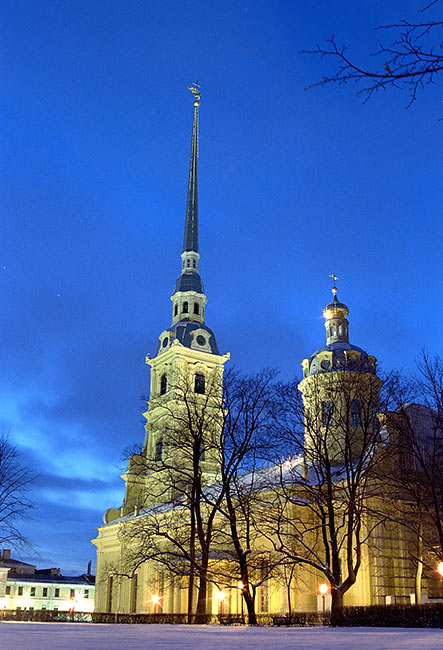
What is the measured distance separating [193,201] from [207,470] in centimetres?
3650

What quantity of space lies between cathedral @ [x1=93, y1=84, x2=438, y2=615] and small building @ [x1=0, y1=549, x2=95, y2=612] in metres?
28.6

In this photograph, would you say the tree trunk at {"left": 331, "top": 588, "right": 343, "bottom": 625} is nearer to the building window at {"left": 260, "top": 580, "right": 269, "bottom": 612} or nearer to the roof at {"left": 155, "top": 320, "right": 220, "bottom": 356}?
the building window at {"left": 260, "top": 580, "right": 269, "bottom": 612}

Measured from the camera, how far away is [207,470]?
65750 millimetres

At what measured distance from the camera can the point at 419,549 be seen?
33.2 meters

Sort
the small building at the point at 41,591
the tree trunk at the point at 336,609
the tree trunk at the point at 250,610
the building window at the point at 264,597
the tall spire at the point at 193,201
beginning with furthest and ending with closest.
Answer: the small building at the point at 41,591 → the tall spire at the point at 193,201 → the building window at the point at 264,597 → the tree trunk at the point at 250,610 → the tree trunk at the point at 336,609

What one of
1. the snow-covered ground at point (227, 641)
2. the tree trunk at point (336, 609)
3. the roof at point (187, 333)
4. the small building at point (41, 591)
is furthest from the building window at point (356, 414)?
the small building at point (41, 591)

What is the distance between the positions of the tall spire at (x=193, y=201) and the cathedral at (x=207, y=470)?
5.8 inches

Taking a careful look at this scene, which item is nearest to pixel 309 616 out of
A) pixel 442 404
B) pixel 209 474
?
pixel 442 404

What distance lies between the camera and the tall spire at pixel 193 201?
82750mm

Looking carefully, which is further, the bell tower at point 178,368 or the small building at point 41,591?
the small building at point 41,591

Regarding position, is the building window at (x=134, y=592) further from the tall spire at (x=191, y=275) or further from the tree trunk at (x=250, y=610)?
the tree trunk at (x=250, y=610)

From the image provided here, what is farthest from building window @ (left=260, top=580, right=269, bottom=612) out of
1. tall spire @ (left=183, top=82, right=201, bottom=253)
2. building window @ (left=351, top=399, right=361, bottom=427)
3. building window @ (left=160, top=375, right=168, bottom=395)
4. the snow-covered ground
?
tall spire @ (left=183, top=82, right=201, bottom=253)

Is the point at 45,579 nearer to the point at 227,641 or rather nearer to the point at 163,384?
the point at 163,384

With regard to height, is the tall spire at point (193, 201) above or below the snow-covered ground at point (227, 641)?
above
